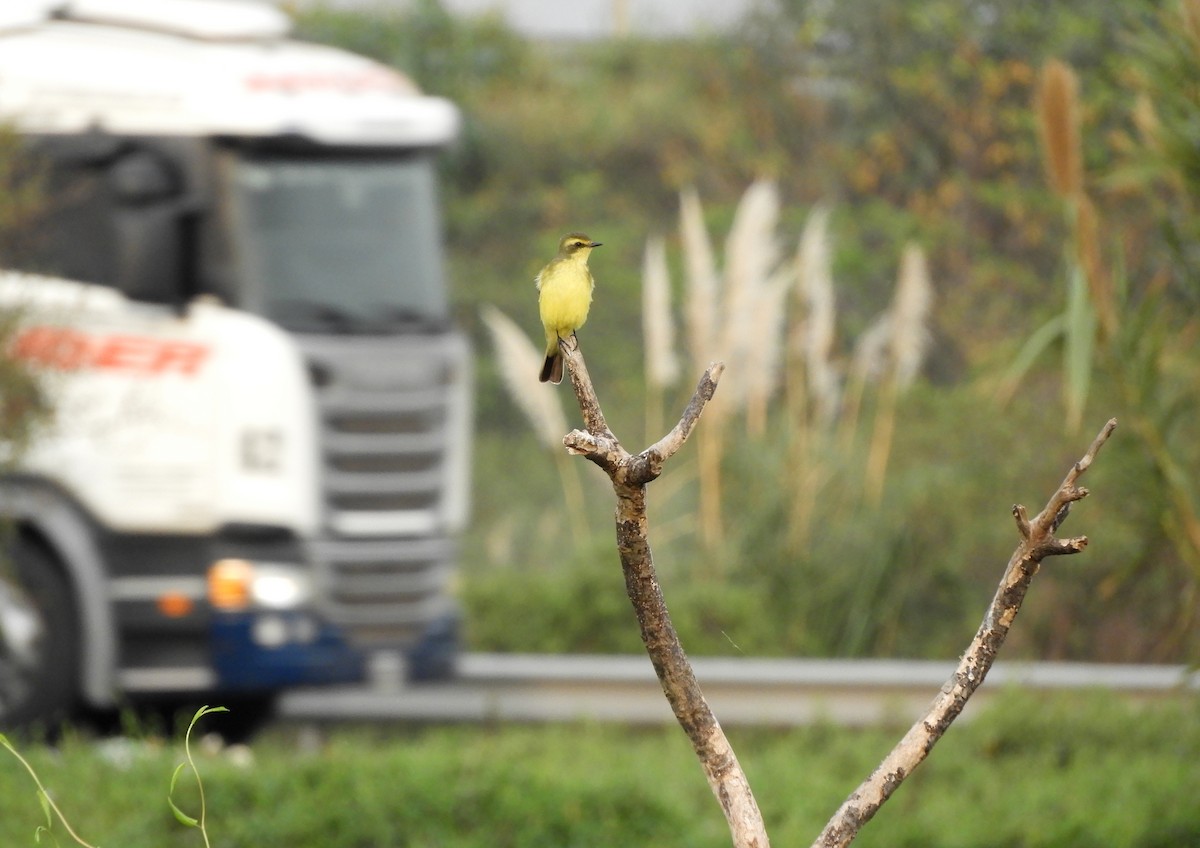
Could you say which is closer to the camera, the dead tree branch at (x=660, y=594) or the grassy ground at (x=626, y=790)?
the dead tree branch at (x=660, y=594)

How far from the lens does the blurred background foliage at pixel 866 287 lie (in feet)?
19.9

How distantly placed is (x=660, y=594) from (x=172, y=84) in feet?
23.6

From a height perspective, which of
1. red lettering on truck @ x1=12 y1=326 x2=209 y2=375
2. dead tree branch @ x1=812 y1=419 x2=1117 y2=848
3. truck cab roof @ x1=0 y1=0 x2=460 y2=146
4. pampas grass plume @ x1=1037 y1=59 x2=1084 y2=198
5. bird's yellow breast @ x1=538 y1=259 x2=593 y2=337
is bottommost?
red lettering on truck @ x1=12 y1=326 x2=209 y2=375

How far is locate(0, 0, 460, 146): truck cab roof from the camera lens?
8.38 metres

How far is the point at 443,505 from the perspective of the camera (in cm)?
902

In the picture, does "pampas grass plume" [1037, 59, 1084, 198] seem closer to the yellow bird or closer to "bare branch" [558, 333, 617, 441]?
the yellow bird

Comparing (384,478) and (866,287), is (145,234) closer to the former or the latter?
(384,478)

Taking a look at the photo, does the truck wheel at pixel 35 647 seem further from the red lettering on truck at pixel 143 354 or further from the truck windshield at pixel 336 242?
the truck windshield at pixel 336 242

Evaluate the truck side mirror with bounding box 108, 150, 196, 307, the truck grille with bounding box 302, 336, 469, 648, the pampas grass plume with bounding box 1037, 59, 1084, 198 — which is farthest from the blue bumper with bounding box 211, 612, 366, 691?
the pampas grass plume with bounding box 1037, 59, 1084, 198

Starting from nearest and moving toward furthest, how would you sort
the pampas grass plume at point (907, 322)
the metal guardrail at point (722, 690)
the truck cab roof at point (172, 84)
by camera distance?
the metal guardrail at point (722, 690) → the truck cab roof at point (172, 84) → the pampas grass plume at point (907, 322)

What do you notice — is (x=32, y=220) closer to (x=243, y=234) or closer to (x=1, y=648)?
(x=243, y=234)

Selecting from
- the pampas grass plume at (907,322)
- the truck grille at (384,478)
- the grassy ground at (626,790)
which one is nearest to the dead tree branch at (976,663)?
the grassy ground at (626,790)

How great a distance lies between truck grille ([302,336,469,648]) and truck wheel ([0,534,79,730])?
1158 mm

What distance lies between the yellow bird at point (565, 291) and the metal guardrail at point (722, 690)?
5.82 m
